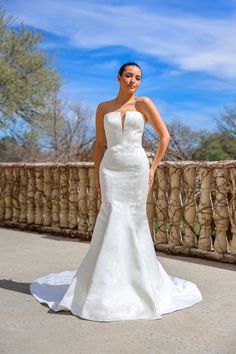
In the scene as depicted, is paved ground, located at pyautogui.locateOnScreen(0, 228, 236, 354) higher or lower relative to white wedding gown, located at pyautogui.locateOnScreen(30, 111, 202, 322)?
lower

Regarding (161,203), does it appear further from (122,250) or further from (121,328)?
(121,328)

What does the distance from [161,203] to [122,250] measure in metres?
2.71

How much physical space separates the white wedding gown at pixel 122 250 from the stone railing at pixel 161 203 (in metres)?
1.89

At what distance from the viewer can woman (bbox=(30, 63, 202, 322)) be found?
12.4ft

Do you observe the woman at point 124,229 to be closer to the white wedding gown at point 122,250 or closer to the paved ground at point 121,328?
the white wedding gown at point 122,250

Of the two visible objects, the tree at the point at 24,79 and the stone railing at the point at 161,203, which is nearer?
the stone railing at the point at 161,203

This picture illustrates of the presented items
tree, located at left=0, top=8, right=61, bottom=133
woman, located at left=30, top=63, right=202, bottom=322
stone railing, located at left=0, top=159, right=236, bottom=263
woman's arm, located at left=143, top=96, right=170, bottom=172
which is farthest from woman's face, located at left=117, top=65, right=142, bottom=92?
tree, located at left=0, top=8, right=61, bottom=133

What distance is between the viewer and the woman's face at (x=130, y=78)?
393 centimetres

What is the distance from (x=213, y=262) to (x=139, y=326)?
8.37ft

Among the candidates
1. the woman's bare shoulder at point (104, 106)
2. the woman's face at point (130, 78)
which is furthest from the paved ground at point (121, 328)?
the woman's face at point (130, 78)

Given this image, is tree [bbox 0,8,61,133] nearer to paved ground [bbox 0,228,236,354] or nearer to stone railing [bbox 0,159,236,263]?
stone railing [bbox 0,159,236,263]

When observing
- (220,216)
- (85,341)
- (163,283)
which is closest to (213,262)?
(220,216)

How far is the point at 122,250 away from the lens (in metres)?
3.88

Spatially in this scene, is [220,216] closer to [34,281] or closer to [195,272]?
[195,272]
